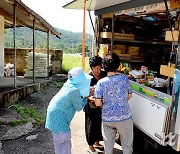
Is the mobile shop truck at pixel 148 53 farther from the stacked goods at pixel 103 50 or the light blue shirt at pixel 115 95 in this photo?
the light blue shirt at pixel 115 95

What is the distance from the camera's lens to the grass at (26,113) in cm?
595

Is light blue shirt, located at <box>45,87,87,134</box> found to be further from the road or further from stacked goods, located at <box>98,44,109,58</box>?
stacked goods, located at <box>98,44,109,58</box>

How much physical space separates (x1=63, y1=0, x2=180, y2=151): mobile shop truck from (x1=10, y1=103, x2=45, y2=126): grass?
2092mm

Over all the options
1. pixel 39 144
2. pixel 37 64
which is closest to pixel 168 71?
pixel 39 144

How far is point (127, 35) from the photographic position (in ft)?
18.1

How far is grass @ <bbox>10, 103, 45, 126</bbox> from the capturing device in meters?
5.95

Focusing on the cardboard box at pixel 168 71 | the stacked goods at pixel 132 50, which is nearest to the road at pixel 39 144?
the cardboard box at pixel 168 71

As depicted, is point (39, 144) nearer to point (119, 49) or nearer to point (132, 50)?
point (119, 49)

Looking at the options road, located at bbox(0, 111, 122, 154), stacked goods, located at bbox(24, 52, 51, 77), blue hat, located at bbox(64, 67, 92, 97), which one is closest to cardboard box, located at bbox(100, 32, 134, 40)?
road, located at bbox(0, 111, 122, 154)

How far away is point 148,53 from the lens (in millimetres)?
5824

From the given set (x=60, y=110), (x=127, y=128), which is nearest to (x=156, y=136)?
(x=127, y=128)

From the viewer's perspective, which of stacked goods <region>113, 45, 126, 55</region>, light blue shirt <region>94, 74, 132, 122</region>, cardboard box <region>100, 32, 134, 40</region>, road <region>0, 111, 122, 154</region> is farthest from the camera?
stacked goods <region>113, 45, 126, 55</region>

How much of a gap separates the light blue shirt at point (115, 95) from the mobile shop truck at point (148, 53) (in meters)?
0.34

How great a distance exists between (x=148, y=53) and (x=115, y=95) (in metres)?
2.71
